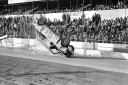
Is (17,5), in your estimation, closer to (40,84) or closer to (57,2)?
(57,2)

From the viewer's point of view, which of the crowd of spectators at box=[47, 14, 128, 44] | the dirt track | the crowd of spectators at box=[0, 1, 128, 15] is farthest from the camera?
the crowd of spectators at box=[0, 1, 128, 15]

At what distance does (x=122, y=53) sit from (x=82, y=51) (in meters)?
4.01

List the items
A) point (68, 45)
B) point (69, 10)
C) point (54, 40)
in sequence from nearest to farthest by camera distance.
A: 1. point (68, 45)
2. point (54, 40)
3. point (69, 10)

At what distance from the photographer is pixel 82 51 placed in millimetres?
23828

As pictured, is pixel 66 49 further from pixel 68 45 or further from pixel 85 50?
pixel 85 50

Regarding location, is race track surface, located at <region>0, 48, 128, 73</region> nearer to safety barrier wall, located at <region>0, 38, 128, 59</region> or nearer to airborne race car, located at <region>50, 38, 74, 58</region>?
airborne race car, located at <region>50, 38, 74, 58</region>

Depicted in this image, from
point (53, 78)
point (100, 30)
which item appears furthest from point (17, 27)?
point (53, 78)

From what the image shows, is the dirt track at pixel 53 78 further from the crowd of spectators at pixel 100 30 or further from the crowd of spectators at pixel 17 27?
the crowd of spectators at pixel 17 27

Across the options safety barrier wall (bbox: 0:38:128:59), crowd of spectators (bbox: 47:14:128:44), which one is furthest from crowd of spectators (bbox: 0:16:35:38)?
crowd of spectators (bbox: 47:14:128:44)

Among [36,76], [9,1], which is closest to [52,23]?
[9,1]

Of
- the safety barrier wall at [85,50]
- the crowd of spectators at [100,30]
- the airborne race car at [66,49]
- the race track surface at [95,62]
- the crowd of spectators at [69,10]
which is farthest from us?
the crowd of spectators at [69,10]

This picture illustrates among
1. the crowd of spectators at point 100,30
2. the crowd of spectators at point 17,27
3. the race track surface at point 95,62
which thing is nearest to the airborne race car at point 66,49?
the race track surface at point 95,62

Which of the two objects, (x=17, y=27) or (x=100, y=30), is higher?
(x=17, y=27)

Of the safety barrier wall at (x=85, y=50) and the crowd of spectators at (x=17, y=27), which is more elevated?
the crowd of spectators at (x=17, y=27)
